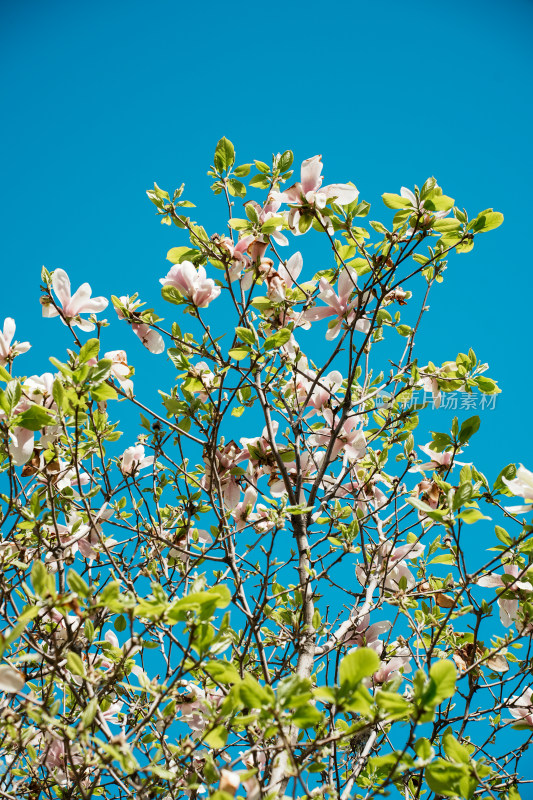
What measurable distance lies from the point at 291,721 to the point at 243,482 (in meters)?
1.00

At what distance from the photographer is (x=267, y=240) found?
147cm

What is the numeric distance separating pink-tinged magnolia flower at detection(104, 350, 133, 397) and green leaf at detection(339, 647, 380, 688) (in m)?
1.00

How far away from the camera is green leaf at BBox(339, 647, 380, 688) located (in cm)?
73

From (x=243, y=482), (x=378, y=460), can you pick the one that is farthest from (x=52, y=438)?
(x=378, y=460)

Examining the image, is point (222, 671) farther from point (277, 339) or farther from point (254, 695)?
point (277, 339)

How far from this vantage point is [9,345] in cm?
136

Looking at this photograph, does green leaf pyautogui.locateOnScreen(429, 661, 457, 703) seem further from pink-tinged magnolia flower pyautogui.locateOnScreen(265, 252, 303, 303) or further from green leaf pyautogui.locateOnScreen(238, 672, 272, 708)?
pink-tinged magnolia flower pyautogui.locateOnScreen(265, 252, 303, 303)

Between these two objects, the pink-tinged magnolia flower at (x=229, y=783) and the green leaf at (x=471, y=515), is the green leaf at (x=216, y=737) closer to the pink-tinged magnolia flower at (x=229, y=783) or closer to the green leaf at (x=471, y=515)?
the pink-tinged magnolia flower at (x=229, y=783)

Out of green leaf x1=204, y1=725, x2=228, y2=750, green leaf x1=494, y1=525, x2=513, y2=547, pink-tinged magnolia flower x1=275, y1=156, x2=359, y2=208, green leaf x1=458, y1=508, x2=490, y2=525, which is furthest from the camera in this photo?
pink-tinged magnolia flower x1=275, y1=156, x2=359, y2=208

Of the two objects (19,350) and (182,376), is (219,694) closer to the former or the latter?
(182,376)

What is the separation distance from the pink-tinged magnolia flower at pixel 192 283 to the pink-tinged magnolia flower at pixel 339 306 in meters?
0.27

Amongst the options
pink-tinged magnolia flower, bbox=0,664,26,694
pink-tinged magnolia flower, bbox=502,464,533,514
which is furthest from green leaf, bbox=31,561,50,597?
pink-tinged magnolia flower, bbox=502,464,533,514

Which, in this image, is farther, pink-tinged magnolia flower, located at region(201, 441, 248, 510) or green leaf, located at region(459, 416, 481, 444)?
pink-tinged magnolia flower, located at region(201, 441, 248, 510)

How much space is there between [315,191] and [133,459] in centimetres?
100
